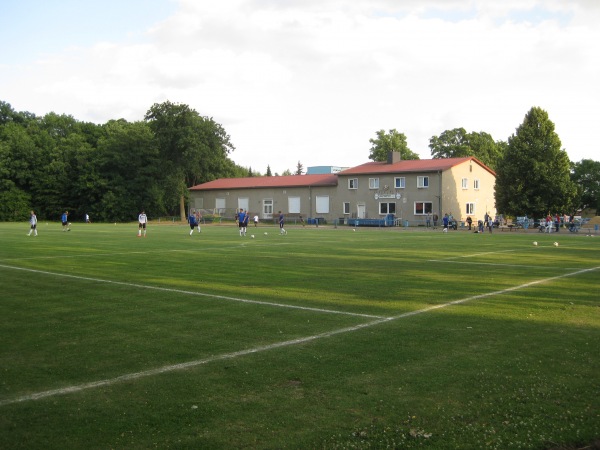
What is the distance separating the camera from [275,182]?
7494 centimetres

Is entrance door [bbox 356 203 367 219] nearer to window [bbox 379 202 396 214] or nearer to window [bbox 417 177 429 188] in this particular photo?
window [bbox 379 202 396 214]

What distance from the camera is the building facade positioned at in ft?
200

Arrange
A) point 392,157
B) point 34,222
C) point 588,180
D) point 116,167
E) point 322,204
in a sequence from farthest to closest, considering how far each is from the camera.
→ 1. point 588,180
2. point 116,167
3. point 322,204
4. point 392,157
5. point 34,222

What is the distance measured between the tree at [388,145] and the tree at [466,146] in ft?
14.6

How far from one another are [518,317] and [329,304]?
3496mm

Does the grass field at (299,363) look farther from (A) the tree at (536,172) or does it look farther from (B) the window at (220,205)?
(B) the window at (220,205)

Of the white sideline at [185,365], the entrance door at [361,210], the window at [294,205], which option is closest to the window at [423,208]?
the entrance door at [361,210]

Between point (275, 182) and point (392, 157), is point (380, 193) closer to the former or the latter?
point (392, 157)

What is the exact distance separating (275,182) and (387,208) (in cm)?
1781

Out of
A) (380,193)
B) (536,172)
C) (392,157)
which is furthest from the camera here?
(392,157)

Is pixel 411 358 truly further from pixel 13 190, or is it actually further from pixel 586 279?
pixel 13 190

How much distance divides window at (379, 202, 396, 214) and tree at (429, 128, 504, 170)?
28.9m

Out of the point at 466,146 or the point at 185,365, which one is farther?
the point at 466,146

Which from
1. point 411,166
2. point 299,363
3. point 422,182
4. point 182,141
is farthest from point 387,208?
point 299,363
